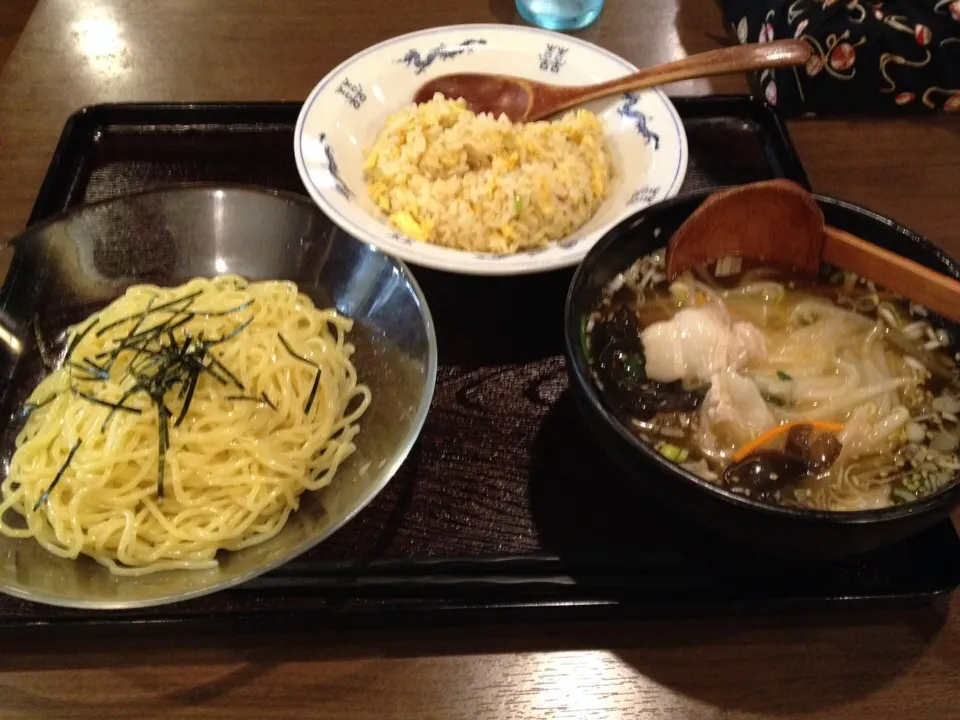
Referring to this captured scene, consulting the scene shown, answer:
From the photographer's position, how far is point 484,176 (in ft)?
5.43

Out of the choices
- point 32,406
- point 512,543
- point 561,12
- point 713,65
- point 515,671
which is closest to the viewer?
→ point 515,671

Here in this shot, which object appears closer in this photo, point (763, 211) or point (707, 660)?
point (707, 660)

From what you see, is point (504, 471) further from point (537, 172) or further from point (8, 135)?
point (8, 135)

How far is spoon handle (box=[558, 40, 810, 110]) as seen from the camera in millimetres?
1749

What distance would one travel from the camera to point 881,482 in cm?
112

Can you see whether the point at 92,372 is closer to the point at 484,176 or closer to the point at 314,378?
the point at 314,378

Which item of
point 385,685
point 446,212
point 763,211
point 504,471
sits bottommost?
point 385,685

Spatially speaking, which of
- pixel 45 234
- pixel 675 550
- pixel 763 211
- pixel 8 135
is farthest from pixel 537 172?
pixel 8 135

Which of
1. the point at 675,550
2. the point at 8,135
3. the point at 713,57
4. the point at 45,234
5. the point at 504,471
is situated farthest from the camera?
the point at 8,135

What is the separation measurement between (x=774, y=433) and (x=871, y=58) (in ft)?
4.70

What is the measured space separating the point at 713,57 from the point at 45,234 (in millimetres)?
1532

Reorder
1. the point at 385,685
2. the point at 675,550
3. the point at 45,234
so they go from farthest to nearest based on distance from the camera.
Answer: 1. the point at 45,234
2. the point at 675,550
3. the point at 385,685

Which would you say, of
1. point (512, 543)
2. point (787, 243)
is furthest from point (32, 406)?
point (787, 243)

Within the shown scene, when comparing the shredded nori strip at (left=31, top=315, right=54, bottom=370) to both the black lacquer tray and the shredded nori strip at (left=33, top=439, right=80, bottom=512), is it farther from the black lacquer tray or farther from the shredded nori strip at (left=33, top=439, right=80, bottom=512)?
the black lacquer tray
